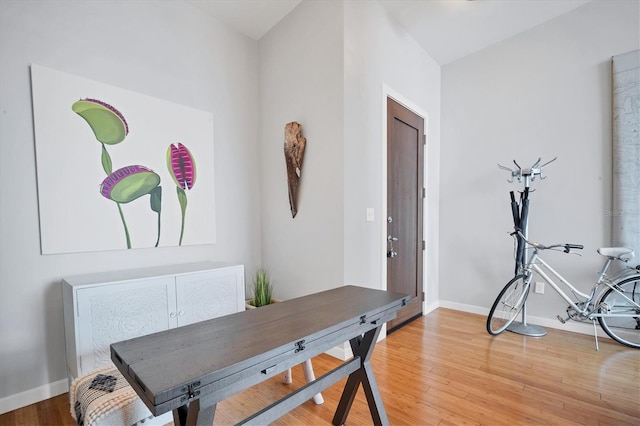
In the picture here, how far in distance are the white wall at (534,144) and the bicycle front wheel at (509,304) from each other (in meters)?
0.29

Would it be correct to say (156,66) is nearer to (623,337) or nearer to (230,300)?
(230,300)

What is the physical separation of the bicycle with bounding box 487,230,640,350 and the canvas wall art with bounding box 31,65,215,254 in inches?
123

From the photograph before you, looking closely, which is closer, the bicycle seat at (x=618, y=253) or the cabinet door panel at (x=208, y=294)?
the cabinet door panel at (x=208, y=294)

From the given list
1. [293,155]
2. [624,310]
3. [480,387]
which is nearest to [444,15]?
[293,155]

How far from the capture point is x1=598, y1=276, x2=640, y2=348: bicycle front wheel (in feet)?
8.35

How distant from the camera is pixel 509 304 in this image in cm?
305

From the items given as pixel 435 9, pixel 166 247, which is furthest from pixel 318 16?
pixel 166 247

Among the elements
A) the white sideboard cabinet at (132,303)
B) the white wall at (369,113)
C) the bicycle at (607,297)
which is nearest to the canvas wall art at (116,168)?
the white sideboard cabinet at (132,303)

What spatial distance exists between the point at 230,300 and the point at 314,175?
1291 millimetres

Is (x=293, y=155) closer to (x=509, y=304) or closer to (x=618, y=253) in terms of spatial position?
(x=509, y=304)

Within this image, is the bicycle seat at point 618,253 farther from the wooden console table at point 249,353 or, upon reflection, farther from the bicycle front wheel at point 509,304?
the wooden console table at point 249,353

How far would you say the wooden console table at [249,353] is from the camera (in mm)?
837

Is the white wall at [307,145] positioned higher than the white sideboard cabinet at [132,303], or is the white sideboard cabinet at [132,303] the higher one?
the white wall at [307,145]

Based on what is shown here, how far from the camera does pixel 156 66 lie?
2.47 meters
